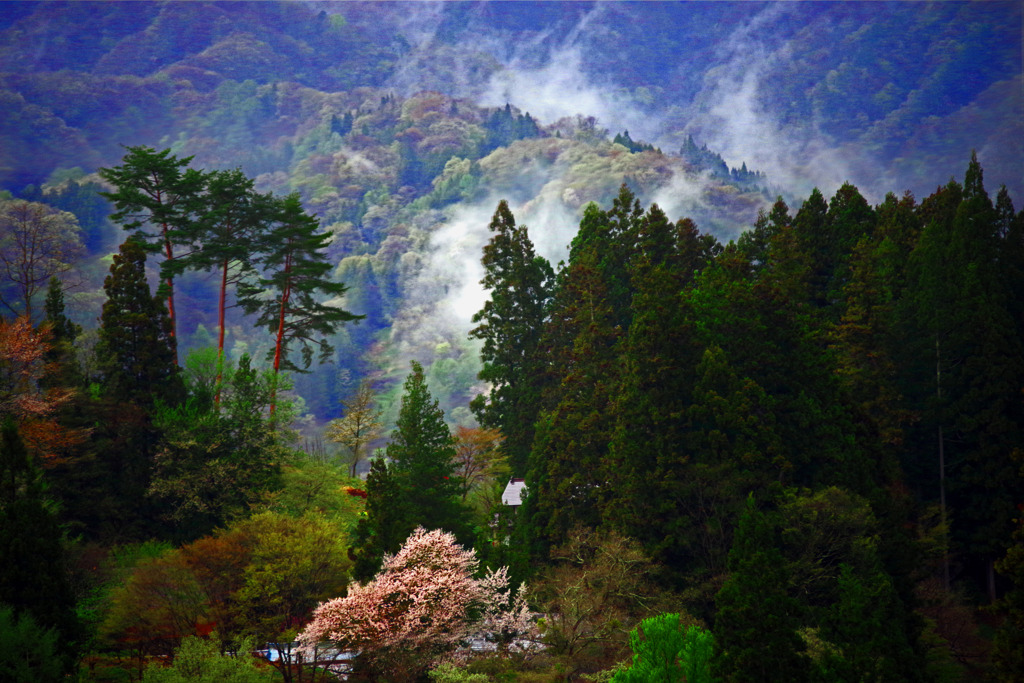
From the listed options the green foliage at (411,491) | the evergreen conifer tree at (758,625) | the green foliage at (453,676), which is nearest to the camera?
the evergreen conifer tree at (758,625)

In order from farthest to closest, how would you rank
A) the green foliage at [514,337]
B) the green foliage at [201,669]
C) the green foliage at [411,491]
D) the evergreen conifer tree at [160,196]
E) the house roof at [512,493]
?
the house roof at [512,493] < the green foliage at [514,337] < the evergreen conifer tree at [160,196] < the green foliage at [411,491] < the green foliage at [201,669]

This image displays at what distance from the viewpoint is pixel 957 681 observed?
3431cm

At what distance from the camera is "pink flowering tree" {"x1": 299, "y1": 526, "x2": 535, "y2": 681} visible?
1168 inches

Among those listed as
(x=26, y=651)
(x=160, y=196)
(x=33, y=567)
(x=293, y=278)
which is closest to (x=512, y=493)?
(x=293, y=278)

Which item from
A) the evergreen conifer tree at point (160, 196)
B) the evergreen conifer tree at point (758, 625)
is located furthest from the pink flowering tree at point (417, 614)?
the evergreen conifer tree at point (160, 196)

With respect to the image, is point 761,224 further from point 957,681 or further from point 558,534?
point 957,681

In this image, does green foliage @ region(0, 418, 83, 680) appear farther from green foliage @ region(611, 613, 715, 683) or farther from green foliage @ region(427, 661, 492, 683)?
green foliage @ region(611, 613, 715, 683)

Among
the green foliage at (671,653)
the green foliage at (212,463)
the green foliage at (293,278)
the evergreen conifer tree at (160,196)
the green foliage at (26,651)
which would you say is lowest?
the green foliage at (671,653)

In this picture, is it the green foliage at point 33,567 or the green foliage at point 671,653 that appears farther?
the green foliage at point 671,653

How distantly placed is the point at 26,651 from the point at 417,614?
11753 mm

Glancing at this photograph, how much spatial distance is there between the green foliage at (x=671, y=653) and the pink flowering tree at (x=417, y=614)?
5935mm

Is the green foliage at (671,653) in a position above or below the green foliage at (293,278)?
below

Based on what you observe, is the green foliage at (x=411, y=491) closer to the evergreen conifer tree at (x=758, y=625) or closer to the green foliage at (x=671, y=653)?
the green foliage at (x=671, y=653)

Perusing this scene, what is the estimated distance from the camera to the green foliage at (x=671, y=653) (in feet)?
89.6
